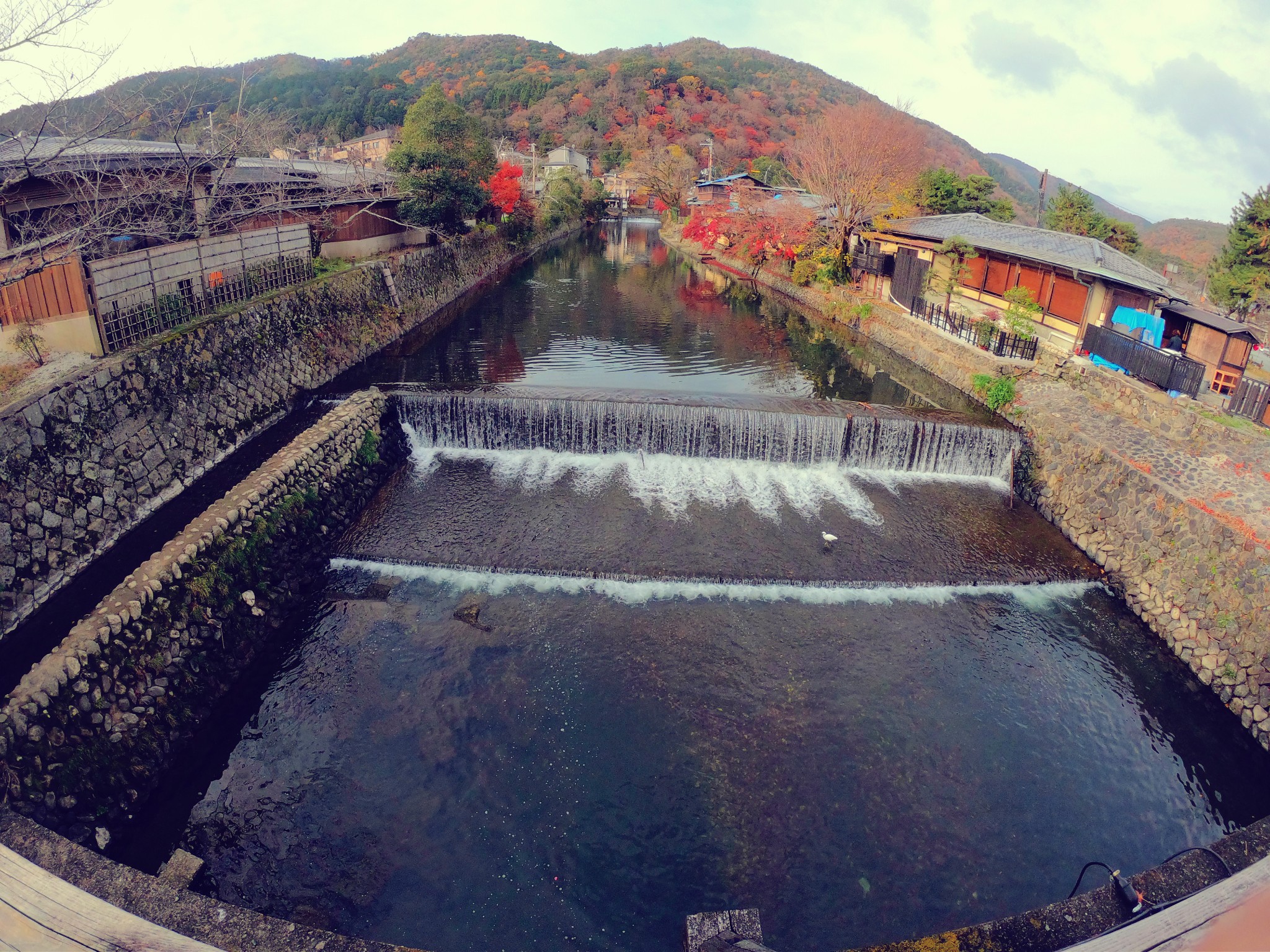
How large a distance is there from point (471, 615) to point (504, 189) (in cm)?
3632

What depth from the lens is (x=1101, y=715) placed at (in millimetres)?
10812

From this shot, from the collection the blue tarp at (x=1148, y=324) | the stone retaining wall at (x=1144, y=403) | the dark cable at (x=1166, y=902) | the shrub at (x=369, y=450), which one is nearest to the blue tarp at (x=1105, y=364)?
the stone retaining wall at (x=1144, y=403)

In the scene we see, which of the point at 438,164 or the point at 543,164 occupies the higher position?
the point at 543,164

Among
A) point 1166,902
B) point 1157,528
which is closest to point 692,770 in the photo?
point 1166,902

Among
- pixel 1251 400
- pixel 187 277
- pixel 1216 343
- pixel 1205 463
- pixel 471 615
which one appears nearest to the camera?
pixel 471 615

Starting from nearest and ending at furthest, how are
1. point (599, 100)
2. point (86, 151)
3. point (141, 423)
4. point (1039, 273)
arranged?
1. point (141, 423)
2. point (86, 151)
3. point (1039, 273)
4. point (599, 100)

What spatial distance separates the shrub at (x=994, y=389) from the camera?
19.9 metres

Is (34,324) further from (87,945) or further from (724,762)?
(724,762)

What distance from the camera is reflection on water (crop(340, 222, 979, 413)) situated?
22734 millimetres

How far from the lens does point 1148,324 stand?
712 inches

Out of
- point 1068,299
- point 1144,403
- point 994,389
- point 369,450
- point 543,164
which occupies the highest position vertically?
point 543,164

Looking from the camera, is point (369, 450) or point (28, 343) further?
point (369, 450)

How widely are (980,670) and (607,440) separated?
10.5 m

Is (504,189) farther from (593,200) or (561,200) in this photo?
(593,200)
